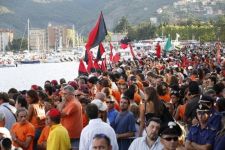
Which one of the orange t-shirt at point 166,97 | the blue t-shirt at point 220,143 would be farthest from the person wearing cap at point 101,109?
the orange t-shirt at point 166,97

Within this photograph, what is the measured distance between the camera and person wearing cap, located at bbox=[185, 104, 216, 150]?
23.1 feet

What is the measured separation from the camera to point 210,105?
746 centimetres

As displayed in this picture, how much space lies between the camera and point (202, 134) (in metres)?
7.14

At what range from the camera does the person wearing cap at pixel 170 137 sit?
232 inches

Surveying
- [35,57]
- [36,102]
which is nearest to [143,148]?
[36,102]

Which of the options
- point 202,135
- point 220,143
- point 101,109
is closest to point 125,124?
point 101,109

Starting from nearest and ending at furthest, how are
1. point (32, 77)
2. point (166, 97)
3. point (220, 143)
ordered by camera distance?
point (220, 143) → point (166, 97) → point (32, 77)

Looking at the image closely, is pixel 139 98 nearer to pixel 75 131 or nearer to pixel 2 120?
pixel 75 131

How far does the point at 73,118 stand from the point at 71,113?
0.10 metres

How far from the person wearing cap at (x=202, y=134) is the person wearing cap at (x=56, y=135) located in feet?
6.19

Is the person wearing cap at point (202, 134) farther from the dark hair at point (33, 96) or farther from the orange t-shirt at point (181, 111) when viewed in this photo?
the dark hair at point (33, 96)

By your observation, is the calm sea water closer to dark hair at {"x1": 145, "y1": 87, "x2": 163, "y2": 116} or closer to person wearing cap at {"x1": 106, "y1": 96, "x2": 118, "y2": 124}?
person wearing cap at {"x1": 106, "y1": 96, "x2": 118, "y2": 124}

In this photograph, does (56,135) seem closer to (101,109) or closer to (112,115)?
(101,109)

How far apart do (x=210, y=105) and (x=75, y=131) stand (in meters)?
2.68
